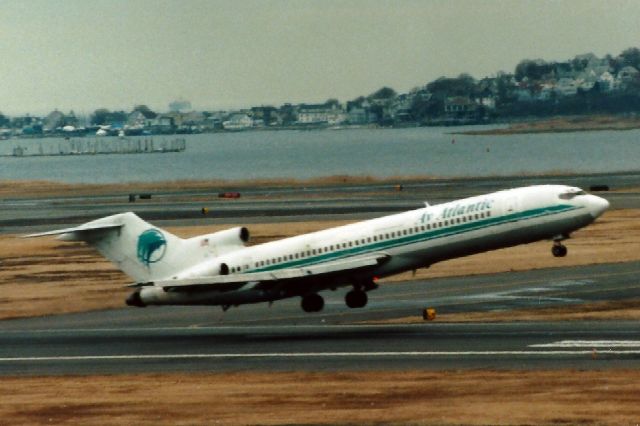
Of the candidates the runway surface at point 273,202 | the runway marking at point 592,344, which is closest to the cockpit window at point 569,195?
the runway marking at point 592,344

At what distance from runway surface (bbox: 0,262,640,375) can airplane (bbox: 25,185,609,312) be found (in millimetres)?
1943

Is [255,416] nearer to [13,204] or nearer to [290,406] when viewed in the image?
[290,406]

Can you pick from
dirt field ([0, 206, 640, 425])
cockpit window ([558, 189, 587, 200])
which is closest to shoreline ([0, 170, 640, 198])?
cockpit window ([558, 189, 587, 200])

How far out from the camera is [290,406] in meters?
40.6

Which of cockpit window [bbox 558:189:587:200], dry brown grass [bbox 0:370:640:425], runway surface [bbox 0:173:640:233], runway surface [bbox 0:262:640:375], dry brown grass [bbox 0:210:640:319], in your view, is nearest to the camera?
dry brown grass [bbox 0:370:640:425]

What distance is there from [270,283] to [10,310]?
697 inches

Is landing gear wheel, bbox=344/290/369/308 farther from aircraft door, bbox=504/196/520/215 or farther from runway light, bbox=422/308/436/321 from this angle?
aircraft door, bbox=504/196/520/215

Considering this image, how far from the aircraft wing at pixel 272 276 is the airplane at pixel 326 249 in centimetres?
4

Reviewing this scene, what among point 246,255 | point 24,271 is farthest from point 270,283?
point 24,271

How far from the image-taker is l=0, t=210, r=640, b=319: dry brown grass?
71.9 metres

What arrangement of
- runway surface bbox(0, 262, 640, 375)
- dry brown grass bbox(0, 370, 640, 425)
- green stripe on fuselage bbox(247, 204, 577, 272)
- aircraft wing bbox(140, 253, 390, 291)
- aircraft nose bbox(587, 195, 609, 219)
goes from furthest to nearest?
aircraft nose bbox(587, 195, 609, 219) < green stripe on fuselage bbox(247, 204, 577, 272) < aircraft wing bbox(140, 253, 390, 291) < runway surface bbox(0, 262, 640, 375) < dry brown grass bbox(0, 370, 640, 425)

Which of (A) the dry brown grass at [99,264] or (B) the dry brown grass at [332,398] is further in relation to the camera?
(A) the dry brown grass at [99,264]

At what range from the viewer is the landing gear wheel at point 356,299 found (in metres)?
60.9

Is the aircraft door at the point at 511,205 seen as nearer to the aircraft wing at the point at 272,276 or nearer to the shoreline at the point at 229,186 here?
the aircraft wing at the point at 272,276
